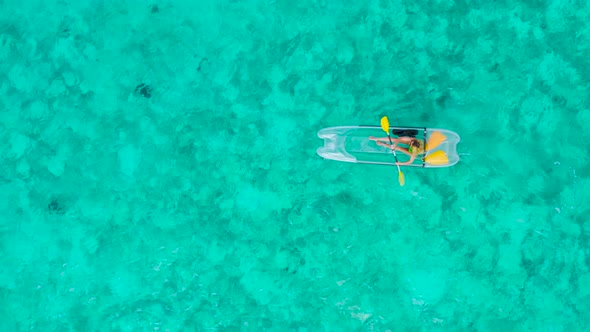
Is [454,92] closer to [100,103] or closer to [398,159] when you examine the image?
[398,159]

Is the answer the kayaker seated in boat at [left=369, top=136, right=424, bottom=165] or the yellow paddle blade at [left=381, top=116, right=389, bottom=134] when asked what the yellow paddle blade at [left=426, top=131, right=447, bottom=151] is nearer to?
the kayaker seated in boat at [left=369, top=136, right=424, bottom=165]

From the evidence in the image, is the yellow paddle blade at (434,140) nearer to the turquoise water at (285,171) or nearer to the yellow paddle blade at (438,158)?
the yellow paddle blade at (438,158)

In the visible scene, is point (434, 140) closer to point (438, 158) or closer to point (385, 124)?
point (438, 158)

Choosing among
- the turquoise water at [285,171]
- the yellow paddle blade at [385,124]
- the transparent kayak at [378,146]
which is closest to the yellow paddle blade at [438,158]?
the transparent kayak at [378,146]

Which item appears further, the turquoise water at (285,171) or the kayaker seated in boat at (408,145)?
the turquoise water at (285,171)

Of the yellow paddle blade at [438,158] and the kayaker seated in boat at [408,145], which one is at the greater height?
the kayaker seated in boat at [408,145]

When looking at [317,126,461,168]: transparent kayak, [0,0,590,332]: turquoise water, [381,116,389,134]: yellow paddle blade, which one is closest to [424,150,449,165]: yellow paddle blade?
[317,126,461,168]: transparent kayak

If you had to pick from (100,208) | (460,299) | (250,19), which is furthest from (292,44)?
(460,299)

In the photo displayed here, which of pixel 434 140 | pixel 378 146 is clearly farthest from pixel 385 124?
pixel 434 140
